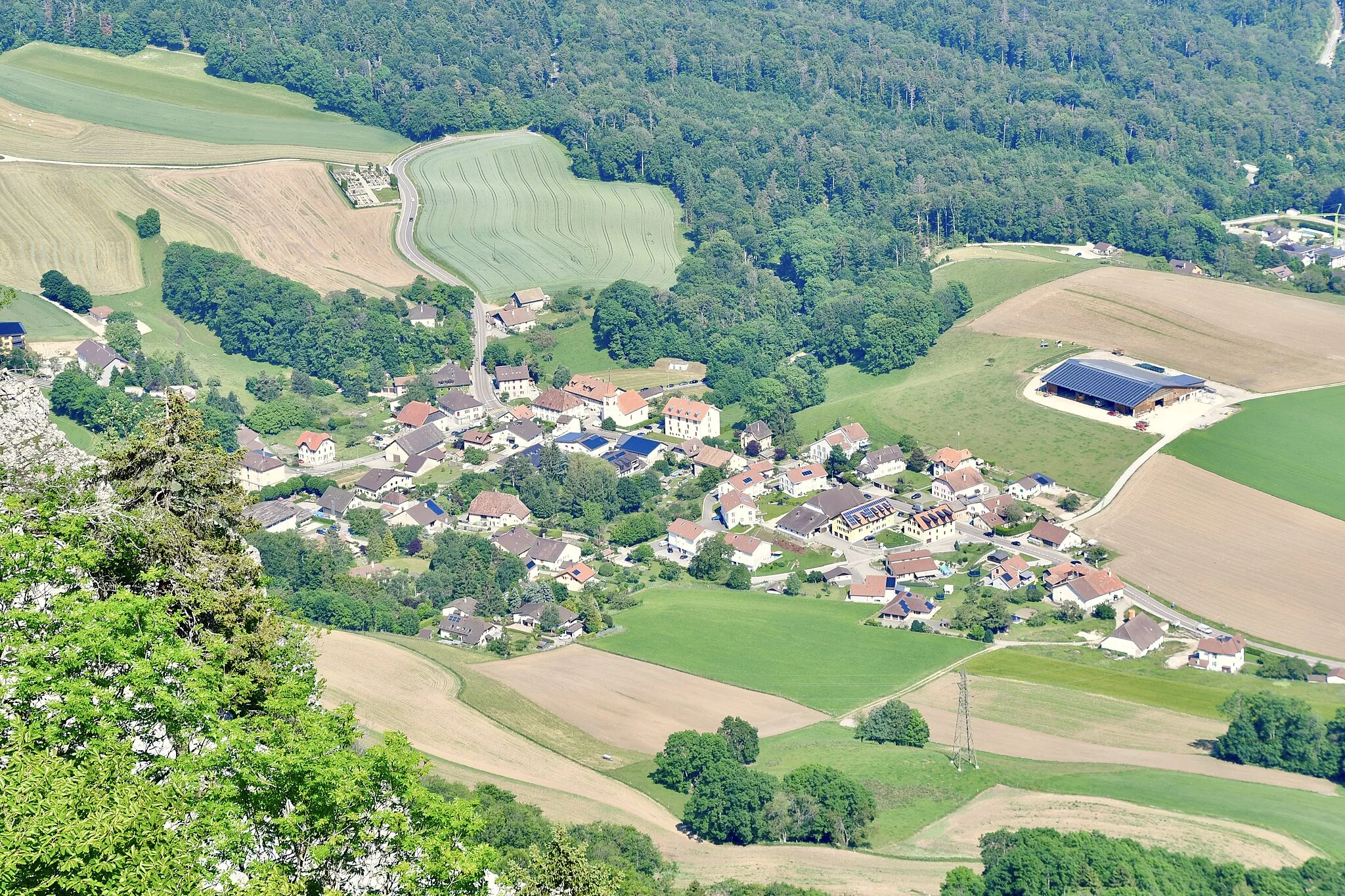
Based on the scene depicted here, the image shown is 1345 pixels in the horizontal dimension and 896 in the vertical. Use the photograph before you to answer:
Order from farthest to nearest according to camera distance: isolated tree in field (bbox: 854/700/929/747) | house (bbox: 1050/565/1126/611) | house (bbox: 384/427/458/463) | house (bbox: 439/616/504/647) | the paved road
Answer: the paved road
house (bbox: 384/427/458/463)
house (bbox: 1050/565/1126/611)
house (bbox: 439/616/504/647)
isolated tree in field (bbox: 854/700/929/747)

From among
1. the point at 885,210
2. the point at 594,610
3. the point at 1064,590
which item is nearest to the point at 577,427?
the point at 594,610

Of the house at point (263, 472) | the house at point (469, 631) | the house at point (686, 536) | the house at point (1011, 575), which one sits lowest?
the house at point (263, 472)

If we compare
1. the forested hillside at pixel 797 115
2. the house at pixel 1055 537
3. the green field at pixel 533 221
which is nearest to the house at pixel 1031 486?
the house at pixel 1055 537

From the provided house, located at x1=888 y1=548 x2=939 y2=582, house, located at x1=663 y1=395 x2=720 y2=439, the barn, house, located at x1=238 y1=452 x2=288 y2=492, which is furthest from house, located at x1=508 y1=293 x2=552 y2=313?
house, located at x1=888 y1=548 x2=939 y2=582

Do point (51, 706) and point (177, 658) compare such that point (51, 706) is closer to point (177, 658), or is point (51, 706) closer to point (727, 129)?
point (177, 658)

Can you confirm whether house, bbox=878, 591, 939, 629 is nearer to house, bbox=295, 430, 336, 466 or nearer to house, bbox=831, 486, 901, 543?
house, bbox=831, 486, 901, 543

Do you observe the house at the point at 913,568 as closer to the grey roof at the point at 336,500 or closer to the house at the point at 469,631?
the house at the point at 469,631

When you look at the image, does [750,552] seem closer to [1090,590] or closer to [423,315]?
[1090,590]
